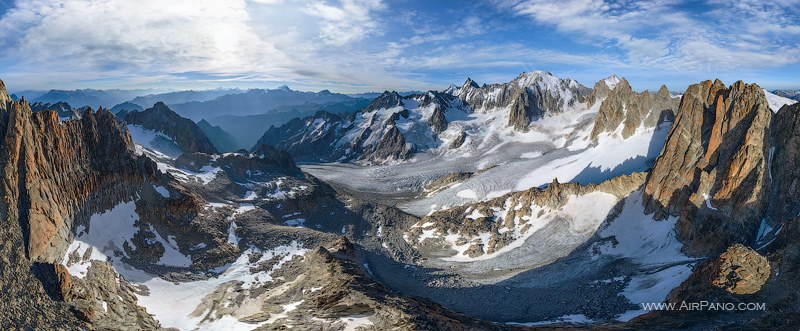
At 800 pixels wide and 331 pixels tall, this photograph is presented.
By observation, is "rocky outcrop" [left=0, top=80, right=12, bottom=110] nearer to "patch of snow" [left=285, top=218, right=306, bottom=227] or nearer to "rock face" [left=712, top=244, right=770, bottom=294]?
"patch of snow" [left=285, top=218, right=306, bottom=227]

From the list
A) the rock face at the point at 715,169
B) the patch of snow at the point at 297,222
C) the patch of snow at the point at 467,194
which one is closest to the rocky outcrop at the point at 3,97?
the patch of snow at the point at 297,222

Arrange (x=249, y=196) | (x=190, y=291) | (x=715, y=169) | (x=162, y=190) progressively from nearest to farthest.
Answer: (x=190, y=291)
(x=715, y=169)
(x=162, y=190)
(x=249, y=196)

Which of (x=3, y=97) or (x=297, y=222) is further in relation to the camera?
(x=297, y=222)

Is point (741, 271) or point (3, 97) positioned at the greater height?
point (3, 97)

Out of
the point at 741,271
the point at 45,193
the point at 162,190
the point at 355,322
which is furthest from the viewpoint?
the point at 162,190

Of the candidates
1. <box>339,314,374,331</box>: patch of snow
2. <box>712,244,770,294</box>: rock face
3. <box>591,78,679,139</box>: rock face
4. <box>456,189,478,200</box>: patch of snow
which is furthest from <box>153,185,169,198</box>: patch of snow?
<box>591,78,679,139</box>: rock face

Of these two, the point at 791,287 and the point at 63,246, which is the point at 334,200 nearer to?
the point at 63,246

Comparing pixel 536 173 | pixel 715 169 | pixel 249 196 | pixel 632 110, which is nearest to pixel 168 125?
pixel 249 196

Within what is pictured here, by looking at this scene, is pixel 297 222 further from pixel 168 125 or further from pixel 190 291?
pixel 168 125
